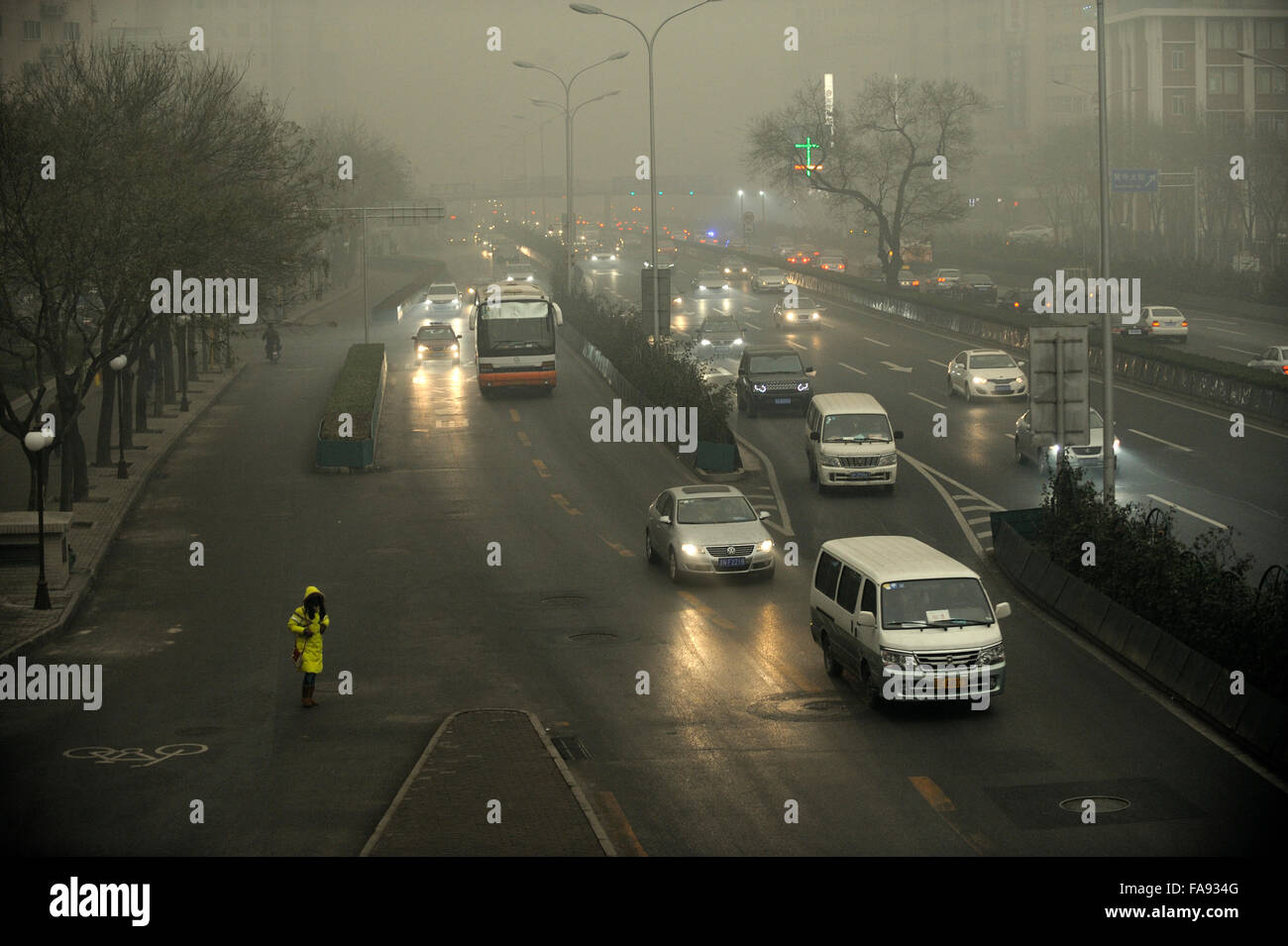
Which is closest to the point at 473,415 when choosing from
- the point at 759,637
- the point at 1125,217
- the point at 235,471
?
the point at 235,471

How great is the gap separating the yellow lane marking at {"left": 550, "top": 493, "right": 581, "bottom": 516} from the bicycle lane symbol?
16.1 m

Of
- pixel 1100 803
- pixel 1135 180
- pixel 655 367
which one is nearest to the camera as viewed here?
pixel 1100 803

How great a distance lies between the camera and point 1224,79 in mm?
124938

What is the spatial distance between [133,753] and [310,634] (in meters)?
2.68

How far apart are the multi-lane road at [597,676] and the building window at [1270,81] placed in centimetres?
9204

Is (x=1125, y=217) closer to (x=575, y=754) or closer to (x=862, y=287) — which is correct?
(x=862, y=287)

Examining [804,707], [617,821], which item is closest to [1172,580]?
[804,707]

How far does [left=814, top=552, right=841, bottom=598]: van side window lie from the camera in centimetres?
2028

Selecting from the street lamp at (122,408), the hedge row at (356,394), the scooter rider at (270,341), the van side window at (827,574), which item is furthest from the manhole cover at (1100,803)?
the scooter rider at (270,341)

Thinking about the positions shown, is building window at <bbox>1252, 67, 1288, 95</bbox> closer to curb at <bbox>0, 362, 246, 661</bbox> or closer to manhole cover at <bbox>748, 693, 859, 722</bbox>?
curb at <bbox>0, 362, 246, 661</bbox>

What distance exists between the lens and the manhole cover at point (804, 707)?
18.7m

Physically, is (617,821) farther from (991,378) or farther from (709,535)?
(991,378)

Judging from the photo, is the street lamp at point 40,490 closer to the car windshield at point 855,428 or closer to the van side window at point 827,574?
the van side window at point 827,574

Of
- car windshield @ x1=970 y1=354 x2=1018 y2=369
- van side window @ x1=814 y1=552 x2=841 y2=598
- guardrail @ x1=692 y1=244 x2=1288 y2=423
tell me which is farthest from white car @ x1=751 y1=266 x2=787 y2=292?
van side window @ x1=814 y1=552 x2=841 y2=598
